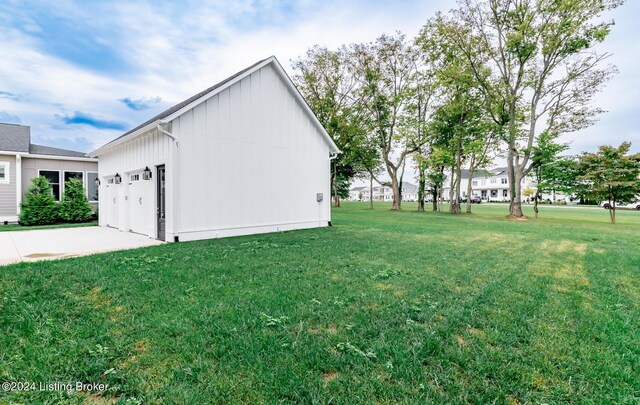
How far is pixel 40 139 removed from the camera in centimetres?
1698

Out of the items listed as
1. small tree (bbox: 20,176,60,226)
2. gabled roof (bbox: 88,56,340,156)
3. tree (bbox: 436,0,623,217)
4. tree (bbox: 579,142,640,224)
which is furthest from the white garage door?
tree (bbox: 579,142,640,224)

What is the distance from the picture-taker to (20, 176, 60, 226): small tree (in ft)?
42.6

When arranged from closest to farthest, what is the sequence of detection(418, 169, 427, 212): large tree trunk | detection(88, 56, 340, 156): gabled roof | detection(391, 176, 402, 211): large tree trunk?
detection(88, 56, 340, 156): gabled roof, detection(418, 169, 427, 212): large tree trunk, detection(391, 176, 402, 211): large tree trunk

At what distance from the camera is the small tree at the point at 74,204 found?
1405 cm

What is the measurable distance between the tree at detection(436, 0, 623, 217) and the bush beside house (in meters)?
23.6

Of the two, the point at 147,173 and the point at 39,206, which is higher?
the point at 147,173

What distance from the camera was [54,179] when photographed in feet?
48.0

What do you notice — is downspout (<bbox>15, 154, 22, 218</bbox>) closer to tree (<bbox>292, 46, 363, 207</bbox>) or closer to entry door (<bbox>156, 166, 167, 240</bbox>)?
entry door (<bbox>156, 166, 167, 240</bbox>)

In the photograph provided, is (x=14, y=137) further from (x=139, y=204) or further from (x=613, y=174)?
(x=613, y=174)

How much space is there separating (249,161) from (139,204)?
4227 mm

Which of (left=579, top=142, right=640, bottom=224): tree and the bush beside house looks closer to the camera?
the bush beside house

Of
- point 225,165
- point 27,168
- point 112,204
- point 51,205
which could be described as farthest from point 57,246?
point 27,168

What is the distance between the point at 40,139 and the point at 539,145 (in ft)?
101

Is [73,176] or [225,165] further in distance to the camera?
[73,176]
